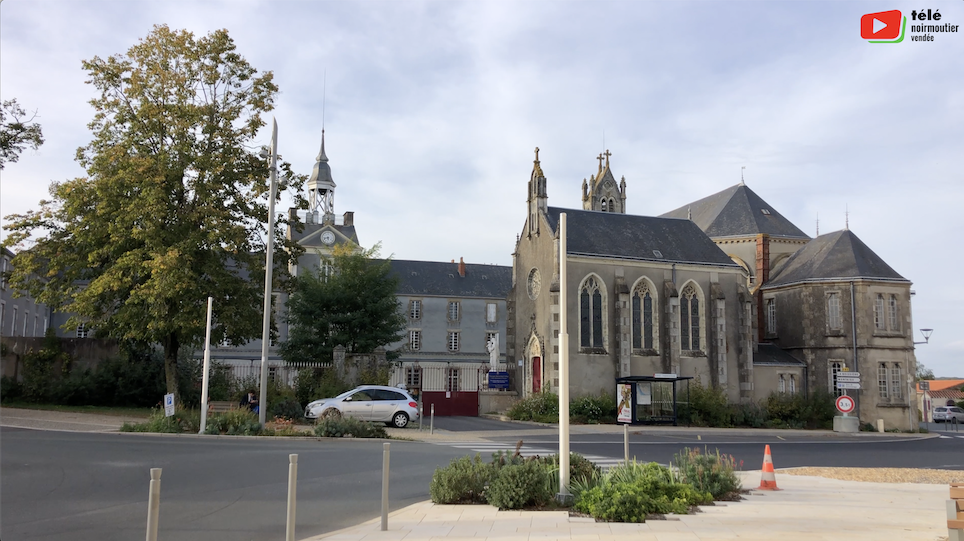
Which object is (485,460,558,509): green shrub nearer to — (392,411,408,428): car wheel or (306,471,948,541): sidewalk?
(306,471,948,541): sidewalk

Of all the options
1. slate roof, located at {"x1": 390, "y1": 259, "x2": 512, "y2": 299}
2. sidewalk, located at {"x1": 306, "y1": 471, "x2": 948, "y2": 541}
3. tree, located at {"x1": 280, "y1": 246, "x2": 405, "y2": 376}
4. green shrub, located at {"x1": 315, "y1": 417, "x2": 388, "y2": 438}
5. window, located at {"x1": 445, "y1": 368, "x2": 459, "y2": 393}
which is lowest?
sidewalk, located at {"x1": 306, "y1": 471, "x2": 948, "y2": 541}

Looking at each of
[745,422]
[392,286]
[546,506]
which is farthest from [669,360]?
[546,506]

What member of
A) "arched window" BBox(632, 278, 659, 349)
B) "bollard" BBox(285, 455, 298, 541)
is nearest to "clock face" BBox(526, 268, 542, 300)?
"arched window" BBox(632, 278, 659, 349)

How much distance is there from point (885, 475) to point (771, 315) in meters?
28.5

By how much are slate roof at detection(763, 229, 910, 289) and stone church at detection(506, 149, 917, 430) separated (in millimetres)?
76

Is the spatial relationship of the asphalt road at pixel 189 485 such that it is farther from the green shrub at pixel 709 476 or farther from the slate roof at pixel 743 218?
the slate roof at pixel 743 218

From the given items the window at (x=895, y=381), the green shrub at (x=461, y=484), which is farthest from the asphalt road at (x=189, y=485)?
the window at (x=895, y=381)

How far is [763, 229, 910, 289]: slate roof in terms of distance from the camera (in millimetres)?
37250

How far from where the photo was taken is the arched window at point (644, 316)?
1398 inches

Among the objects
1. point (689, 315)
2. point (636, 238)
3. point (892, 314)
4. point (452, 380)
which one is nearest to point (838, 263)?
point (892, 314)

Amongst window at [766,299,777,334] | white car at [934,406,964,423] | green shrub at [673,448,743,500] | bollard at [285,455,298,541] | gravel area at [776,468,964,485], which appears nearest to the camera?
bollard at [285,455,298,541]

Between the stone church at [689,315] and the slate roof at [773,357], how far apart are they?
0.07 metres

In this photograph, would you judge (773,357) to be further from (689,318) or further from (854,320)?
(689,318)

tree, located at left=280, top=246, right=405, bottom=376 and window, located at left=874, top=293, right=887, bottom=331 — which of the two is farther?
window, located at left=874, top=293, right=887, bottom=331
